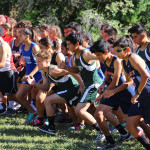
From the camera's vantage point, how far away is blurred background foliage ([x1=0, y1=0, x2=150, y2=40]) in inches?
417

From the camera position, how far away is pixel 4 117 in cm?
709

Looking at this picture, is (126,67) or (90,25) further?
(90,25)

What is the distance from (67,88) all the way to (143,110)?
163 centimetres

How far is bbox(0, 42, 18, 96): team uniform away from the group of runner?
0.02m

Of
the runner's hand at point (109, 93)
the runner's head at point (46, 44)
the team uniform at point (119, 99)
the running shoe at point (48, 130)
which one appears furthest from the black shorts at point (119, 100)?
the runner's head at point (46, 44)

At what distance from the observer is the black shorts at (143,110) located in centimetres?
444

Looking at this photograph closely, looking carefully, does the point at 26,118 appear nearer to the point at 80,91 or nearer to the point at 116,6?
the point at 80,91

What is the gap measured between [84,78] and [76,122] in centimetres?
122

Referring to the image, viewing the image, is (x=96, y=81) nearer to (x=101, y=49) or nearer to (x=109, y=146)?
(x=101, y=49)

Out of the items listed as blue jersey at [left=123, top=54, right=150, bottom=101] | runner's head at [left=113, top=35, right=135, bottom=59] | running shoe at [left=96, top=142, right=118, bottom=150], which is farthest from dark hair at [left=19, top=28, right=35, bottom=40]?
running shoe at [left=96, top=142, right=118, bottom=150]

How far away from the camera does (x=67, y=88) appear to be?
5.71 metres

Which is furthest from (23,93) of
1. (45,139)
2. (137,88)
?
(137,88)

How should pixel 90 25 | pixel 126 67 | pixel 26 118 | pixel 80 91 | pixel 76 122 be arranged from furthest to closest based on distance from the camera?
pixel 90 25 → pixel 26 118 → pixel 76 122 → pixel 80 91 → pixel 126 67

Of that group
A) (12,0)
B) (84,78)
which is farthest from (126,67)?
(12,0)
